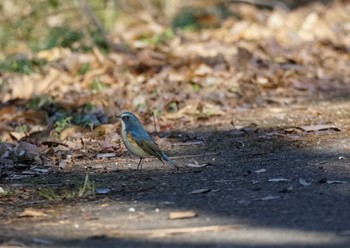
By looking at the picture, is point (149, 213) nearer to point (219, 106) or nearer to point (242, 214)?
point (242, 214)

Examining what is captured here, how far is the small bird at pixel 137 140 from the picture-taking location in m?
6.14

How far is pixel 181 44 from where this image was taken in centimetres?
1284

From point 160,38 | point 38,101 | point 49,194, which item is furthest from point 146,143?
point 160,38

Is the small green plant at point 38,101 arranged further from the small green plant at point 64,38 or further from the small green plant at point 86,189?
the small green plant at point 86,189

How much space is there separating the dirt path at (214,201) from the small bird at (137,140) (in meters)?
0.17

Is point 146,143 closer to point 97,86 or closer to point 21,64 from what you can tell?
point 97,86

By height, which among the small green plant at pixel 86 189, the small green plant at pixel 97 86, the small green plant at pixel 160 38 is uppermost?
the small green plant at pixel 160 38

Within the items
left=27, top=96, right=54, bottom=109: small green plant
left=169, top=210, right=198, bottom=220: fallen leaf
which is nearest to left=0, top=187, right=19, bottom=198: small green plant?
left=169, top=210, right=198, bottom=220: fallen leaf

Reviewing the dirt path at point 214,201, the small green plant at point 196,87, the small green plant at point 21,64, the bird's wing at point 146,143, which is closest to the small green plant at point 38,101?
the small green plant at point 21,64

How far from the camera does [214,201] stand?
5254 millimetres

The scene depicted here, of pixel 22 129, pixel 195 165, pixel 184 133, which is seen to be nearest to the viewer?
pixel 195 165

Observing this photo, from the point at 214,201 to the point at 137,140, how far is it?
110 cm

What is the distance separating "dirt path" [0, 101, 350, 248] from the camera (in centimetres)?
444

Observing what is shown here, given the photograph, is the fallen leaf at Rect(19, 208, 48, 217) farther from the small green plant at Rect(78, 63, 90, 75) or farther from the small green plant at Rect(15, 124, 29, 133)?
the small green plant at Rect(78, 63, 90, 75)
